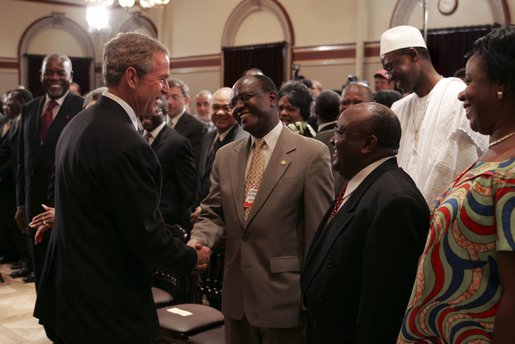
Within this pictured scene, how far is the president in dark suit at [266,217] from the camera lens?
8.11 feet

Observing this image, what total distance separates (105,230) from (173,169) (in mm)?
2030

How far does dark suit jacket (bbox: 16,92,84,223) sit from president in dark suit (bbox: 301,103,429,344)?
96.9 inches

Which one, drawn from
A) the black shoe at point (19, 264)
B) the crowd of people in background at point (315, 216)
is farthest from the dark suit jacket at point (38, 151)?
the black shoe at point (19, 264)

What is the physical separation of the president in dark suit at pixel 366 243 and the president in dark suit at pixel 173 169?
209 centimetres

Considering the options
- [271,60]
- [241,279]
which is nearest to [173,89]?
[241,279]

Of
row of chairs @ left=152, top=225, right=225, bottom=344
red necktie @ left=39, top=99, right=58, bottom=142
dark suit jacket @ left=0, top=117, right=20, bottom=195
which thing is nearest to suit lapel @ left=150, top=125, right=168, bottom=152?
red necktie @ left=39, top=99, right=58, bottom=142

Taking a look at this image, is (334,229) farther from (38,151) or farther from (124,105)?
(38,151)

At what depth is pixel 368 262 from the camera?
1.76 m

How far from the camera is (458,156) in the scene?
98.0 inches

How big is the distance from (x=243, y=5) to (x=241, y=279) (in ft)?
33.3

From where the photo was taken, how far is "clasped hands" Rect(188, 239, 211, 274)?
239 cm

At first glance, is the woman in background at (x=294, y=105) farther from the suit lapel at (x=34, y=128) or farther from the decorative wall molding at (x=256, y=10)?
the decorative wall molding at (x=256, y=10)

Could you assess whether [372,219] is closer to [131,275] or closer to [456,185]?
[456,185]

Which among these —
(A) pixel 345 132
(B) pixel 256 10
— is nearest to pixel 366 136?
(A) pixel 345 132
